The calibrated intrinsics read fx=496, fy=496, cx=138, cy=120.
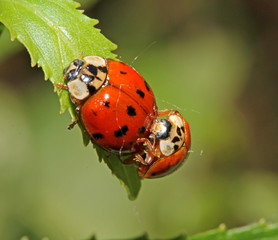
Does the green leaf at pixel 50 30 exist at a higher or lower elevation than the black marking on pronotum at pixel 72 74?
higher

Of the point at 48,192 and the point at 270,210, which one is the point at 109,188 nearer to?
the point at 48,192

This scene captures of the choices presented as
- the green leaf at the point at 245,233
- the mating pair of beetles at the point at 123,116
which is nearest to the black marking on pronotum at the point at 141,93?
the mating pair of beetles at the point at 123,116

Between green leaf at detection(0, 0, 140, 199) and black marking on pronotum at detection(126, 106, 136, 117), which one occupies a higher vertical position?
green leaf at detection(0, 0, 140, 199)

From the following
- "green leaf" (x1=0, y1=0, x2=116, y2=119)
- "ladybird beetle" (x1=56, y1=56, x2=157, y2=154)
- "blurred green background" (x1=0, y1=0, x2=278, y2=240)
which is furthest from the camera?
"blurred green background" (x1=0, y1=0, x2=278, y2=240)

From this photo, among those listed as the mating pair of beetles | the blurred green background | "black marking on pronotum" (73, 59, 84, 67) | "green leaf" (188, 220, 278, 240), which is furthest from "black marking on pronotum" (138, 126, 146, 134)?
the blurred green background

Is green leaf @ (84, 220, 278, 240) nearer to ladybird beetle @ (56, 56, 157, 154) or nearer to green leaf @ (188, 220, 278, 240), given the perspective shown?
green leaf @ (188, 220, 278, 240)

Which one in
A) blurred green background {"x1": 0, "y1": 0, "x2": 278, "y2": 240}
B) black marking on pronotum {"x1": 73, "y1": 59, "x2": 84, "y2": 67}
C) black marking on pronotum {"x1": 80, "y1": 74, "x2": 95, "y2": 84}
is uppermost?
black marking on pronotum {"x1": 73, "y1": 59, "x2": 84, "y2": 67}

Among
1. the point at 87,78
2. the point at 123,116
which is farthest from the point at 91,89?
the point at 123,116

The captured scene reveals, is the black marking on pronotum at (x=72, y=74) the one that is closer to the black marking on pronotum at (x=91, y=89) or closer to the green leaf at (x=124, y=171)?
the black marking on pronotum at (x=91, y=89)
